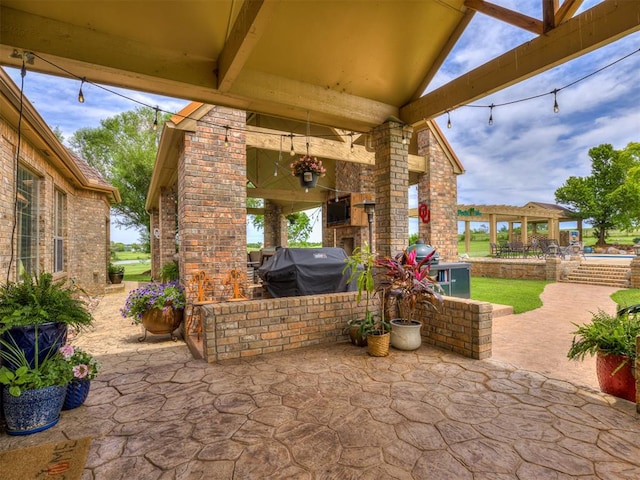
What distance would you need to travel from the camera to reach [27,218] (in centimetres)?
523

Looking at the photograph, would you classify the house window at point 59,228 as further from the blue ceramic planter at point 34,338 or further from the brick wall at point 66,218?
the blue ceramic planter at point 34,338

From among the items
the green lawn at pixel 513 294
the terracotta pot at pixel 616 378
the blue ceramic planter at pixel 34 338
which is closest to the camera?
the blue ceramic planter at pixel 34 338

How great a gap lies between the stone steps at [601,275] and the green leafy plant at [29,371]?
42.4 ft

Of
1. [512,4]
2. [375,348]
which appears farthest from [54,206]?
[512,4]

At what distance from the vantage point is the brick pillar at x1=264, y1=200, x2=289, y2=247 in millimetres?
12750

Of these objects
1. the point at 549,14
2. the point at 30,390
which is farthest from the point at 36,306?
the point at 549,14

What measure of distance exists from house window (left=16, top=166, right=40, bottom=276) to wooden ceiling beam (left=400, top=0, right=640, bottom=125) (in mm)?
6089

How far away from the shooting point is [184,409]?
7.97 ft

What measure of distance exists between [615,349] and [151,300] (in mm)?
5102

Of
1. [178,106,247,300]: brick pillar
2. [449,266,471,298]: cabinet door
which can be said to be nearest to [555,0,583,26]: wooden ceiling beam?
[178,106,247,300]: brick pillar

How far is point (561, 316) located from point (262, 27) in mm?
6871

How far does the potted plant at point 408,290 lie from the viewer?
3.47 meters

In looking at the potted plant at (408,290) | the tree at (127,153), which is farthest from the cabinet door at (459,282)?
the tree at (127,153)

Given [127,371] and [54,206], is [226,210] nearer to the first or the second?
[127,371]
